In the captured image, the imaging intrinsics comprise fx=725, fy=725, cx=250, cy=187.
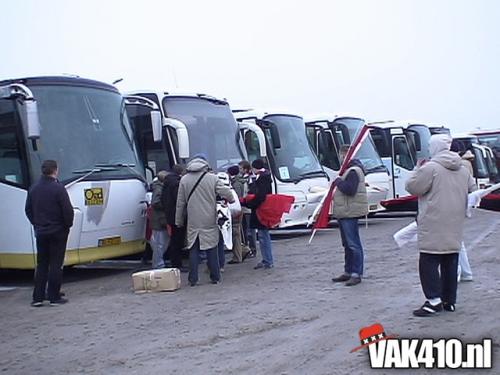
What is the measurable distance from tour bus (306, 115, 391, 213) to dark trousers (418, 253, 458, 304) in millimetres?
11815

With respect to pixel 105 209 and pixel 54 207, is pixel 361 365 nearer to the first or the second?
pixel 54 207

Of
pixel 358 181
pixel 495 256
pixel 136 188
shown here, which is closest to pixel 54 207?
pixel 136 188

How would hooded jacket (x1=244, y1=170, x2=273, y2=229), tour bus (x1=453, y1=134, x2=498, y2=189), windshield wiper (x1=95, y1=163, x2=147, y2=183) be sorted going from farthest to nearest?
tour bus (x1=453, y1=134, x2=498, y2=189) < windshield wiper (x1=95, y1=163, x2=147, y2=183) < hooded jacket (x1=244, y1=170, x2=273, y2=229)

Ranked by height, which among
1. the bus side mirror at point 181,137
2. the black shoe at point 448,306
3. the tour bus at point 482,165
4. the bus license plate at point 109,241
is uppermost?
the bus side mirror at point 181,137

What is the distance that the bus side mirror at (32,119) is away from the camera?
1021 centimetres

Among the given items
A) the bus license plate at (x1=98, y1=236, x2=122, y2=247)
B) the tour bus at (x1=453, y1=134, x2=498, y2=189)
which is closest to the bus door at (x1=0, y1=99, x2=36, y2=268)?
the bus license plate at (x1=98, y1=236, x2=122, y2=247)

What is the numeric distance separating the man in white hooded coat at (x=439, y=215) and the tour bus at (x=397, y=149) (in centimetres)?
1472

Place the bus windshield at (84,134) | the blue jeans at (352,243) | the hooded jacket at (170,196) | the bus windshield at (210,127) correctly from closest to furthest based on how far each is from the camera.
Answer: the blue jeans at (352,243) < the bus windshield at (84,134) < the hooded jacket at (170,196) < the bus windshield at (210,127)

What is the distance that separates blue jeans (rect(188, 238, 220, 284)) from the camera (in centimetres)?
1054

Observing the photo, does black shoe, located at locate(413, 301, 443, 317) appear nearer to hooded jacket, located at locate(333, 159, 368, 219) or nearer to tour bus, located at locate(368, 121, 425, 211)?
hooded jacket, located at locate(333, 159, 368, 219)

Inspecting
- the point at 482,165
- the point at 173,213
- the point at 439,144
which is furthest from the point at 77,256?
the point at 482,165

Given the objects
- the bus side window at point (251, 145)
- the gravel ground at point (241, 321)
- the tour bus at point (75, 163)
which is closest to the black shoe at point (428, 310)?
the gravel ground at point (241, 321)

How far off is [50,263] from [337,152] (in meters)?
11.6

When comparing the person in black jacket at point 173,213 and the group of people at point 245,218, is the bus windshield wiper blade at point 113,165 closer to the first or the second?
the group of people at point 245,218
